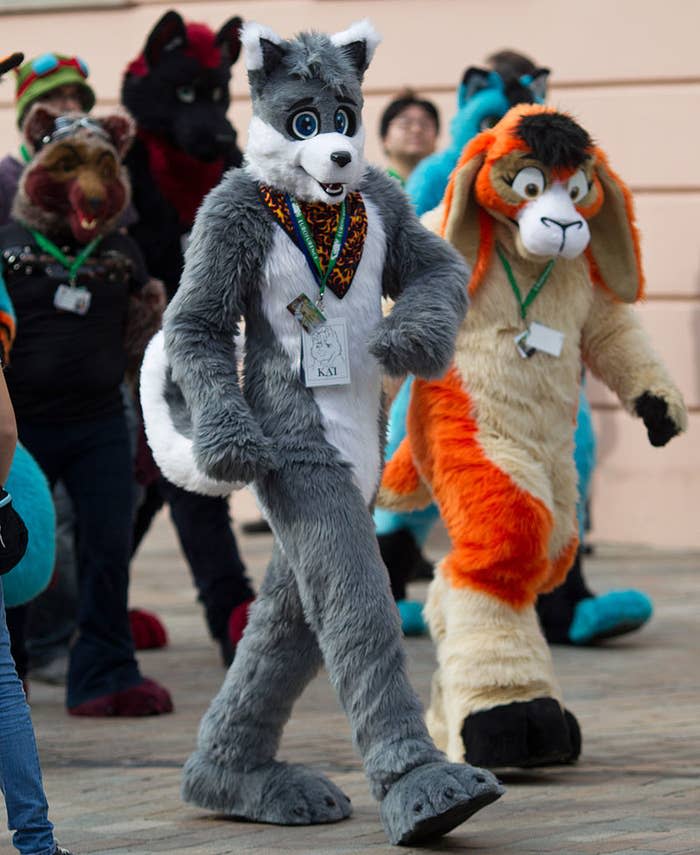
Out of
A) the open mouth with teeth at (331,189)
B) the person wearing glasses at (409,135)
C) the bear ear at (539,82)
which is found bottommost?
the open mouth with teeth at (331,189)

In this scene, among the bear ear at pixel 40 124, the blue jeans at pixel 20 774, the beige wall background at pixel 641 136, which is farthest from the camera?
the beige wall background at pixel 641 136

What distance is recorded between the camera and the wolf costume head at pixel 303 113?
4.93 m

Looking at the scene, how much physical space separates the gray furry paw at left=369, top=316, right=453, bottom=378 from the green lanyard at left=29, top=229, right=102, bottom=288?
6.58ft

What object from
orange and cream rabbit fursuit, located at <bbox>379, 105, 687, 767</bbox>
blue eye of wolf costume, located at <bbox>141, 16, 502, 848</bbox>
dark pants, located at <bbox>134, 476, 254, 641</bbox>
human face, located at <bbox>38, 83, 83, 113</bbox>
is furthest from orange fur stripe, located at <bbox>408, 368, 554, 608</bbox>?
human face, located at <bbox>38, 83, 83, 113</bbox>

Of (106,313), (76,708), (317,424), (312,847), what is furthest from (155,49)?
(312,847)

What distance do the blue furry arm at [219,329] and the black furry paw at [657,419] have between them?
1.42m

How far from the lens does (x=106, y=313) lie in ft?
21.8

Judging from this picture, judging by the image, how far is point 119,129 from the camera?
6797 mm

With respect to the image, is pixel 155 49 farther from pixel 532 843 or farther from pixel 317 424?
pixel 532 843

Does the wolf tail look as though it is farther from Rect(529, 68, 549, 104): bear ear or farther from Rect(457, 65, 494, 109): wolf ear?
Rect(529, 68, 549, 104): bear ear

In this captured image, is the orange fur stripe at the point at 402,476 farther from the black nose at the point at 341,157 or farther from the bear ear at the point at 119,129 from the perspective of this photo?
the bear ear at the point at 119,129

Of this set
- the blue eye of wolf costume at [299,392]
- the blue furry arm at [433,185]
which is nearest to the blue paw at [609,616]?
the blue furry arm at [433,185]

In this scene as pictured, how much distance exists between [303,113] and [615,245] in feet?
4.33

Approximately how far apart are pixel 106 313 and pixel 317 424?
1965 mm
